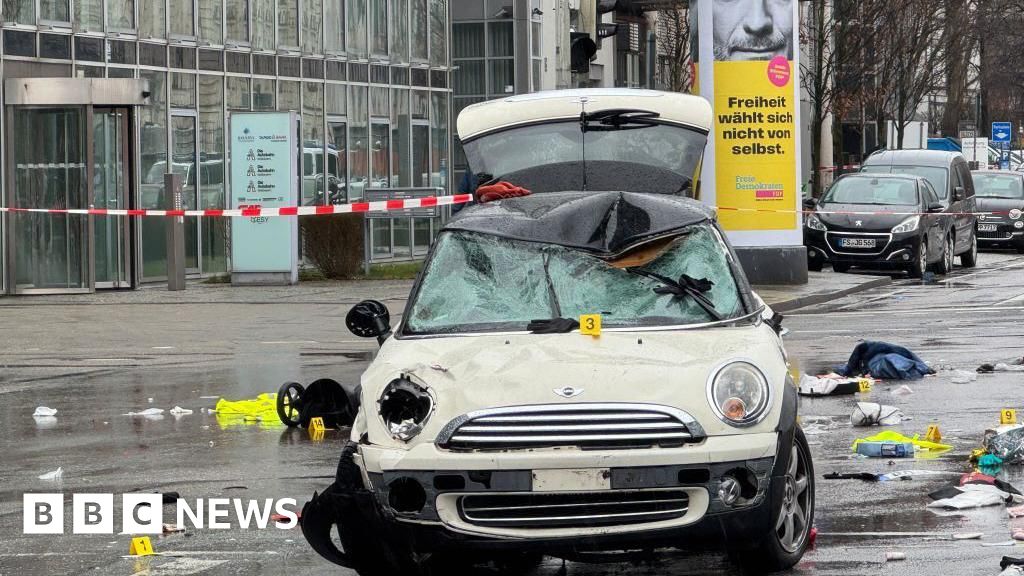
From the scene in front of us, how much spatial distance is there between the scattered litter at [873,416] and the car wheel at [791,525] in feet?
14.0

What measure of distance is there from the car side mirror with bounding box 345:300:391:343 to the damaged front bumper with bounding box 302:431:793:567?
4.93 feet

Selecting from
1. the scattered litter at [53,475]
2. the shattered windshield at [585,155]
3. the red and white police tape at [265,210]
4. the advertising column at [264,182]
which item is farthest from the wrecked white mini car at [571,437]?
the advertising column at [264,182]

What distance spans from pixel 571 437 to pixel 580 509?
10.8 inches

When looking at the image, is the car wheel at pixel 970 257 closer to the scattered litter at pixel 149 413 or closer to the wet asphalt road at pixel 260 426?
the wet asphalt road at pixel 260 426

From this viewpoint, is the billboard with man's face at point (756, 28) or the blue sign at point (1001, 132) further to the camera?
the blue sign at point (1001, 132)

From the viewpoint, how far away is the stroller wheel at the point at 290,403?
1256 cm

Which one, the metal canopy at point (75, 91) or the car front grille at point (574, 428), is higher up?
the metal canopy at point (75, 91)

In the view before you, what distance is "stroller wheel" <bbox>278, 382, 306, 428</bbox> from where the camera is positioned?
41.2 feet

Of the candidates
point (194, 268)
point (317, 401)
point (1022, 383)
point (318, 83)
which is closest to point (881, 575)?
point (317, 401)

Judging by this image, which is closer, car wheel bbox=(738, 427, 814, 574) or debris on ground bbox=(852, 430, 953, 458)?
car wheel bbox=(738, 427, 814, 574)

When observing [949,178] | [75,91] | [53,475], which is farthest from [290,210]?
[53,475]

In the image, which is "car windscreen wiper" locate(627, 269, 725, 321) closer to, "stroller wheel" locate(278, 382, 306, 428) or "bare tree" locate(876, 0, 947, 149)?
"stroller wheel" locate(278, 382, 306, 428)

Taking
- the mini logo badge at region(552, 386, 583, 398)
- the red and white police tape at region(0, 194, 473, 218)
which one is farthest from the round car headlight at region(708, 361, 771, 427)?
the red and white police tape at region(0, 194, 473, 218)

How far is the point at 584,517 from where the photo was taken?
22.7 feet
